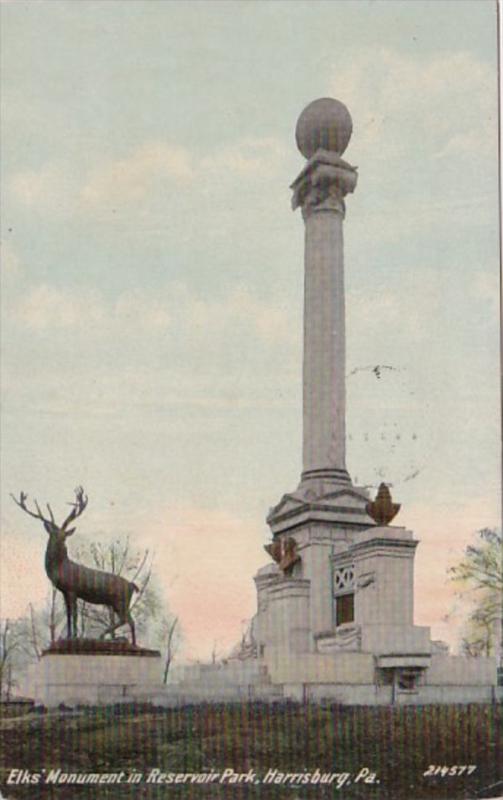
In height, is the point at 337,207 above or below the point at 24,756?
above

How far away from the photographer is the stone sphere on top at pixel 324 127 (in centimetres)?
2183

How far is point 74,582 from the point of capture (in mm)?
16656

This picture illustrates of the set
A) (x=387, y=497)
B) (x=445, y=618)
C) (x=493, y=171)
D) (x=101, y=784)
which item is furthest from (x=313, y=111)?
(x=101, y=784)

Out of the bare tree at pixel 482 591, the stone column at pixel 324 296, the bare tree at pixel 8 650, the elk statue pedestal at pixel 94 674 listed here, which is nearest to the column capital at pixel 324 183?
the stone column at pixel 324 296

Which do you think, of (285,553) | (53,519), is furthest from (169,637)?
(53,519)

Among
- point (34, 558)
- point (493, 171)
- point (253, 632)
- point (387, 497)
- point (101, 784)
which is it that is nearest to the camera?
point (101, 784)

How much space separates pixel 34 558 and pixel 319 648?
5.97 metres

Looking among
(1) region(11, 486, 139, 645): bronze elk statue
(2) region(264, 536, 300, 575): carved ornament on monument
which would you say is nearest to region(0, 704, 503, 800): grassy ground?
(1) region(11, 486, 139, 645): bronze elk statue

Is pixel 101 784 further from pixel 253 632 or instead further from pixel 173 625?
pixel 253 632

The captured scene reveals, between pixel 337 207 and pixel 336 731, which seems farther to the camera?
pixel 337 207

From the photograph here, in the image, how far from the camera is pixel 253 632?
21828 millimetres

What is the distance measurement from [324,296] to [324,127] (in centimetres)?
334

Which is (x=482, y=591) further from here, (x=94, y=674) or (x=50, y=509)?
(x=50, y=509)

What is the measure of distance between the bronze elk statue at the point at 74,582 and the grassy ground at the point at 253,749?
1527mm
